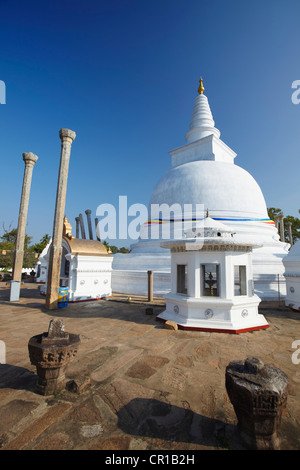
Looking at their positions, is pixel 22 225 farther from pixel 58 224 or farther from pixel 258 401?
pixel 258 401

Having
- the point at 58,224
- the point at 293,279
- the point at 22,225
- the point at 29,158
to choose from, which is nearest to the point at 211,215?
the point at 293,279

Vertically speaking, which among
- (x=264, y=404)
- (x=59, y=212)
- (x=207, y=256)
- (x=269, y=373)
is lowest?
(x=264, y=404)

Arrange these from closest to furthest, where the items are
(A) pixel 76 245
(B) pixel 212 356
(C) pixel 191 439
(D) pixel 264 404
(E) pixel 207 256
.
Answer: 1. (D) pixel 264 404
2. (C) pixel 191 439
3. (B) pixel 212 356
4. (E) pixel 207 256
5. (A) pixel 76 245

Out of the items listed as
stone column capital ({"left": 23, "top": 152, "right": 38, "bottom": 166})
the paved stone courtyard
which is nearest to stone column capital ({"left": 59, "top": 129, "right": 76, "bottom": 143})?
stone column capital ({"left": 23, "top": 152, "right": 38, "bottom": 166})

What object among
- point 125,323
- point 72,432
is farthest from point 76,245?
point 72,432

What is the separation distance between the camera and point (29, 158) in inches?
550

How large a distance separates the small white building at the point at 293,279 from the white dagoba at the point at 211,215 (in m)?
1.31

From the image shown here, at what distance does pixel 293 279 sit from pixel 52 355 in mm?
11190

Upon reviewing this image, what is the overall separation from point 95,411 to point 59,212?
8.79 metres

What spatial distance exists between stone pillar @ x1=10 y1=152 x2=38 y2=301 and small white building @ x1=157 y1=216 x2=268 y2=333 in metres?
8.63

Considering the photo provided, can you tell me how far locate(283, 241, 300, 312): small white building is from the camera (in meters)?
10.6
